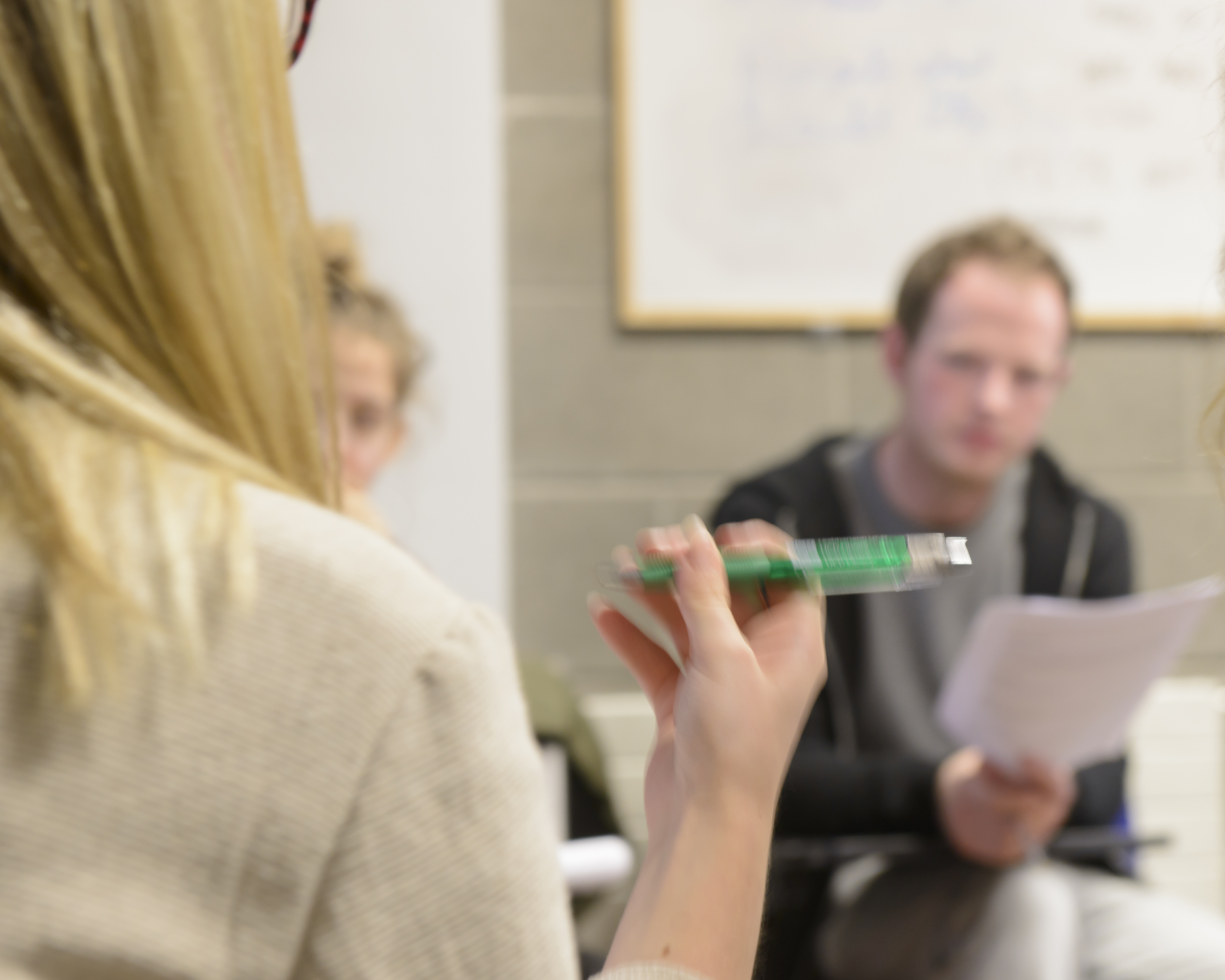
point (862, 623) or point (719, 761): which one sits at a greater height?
point (719, 761)

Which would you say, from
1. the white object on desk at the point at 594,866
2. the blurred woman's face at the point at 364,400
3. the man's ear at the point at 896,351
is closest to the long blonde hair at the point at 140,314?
the white object on desk at the point at 594,866

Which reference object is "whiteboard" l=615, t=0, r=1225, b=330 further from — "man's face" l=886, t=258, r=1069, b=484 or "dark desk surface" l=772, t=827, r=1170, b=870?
"dark desk surface" l=772, t=827, r=1170, b=870

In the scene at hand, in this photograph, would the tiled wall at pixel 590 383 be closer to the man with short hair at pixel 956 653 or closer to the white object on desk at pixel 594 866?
the man with short hair at pixel 956 653

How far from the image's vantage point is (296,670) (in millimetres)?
407

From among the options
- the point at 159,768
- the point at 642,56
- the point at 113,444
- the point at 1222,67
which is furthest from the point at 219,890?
the point at 642,56

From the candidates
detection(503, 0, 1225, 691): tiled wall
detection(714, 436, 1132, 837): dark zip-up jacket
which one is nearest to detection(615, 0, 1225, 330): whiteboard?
detection(503, 0, 1225, 691): tiled wall

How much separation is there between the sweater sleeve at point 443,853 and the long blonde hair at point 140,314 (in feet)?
0.26

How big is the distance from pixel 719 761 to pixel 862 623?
122 cm

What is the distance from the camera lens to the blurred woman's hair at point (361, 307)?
4.94 ft

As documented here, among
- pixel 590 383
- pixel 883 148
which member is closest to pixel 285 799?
pixel 590 383

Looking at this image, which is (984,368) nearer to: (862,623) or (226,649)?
(862,623)

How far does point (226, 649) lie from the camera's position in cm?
40

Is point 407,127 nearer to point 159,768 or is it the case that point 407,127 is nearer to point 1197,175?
point 1197,175

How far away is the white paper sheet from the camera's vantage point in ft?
3.96
